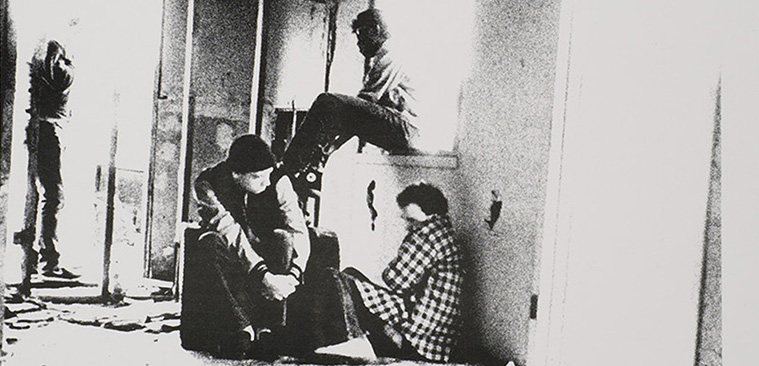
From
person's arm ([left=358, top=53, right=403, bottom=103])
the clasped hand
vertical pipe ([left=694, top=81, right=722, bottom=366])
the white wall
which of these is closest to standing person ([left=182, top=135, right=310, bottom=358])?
the clasped hand

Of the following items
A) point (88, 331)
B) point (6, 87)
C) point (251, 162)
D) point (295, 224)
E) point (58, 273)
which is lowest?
point (88, 331)

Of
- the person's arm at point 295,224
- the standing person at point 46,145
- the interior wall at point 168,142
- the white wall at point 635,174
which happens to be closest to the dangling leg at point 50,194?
the standing person at point 46,145

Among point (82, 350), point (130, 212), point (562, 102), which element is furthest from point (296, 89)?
point (82, 350)

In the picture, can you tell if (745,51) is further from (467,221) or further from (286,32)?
(286,32)

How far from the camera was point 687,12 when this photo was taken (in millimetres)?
1192

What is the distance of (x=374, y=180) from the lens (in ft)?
4.07

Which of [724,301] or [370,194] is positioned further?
[370,194]

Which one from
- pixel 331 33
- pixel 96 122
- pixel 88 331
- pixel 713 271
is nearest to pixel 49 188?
pixel 96 122

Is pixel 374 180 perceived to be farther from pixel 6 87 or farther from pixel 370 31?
pixel 6 87

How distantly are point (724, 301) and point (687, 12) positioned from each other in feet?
1.78

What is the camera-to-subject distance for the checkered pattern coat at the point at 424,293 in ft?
4.09

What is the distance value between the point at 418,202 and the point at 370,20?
1.21 feet

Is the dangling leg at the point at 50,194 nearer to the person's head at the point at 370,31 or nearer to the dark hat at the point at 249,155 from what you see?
the dark hat at the point at 249,155

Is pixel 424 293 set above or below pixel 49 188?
below
